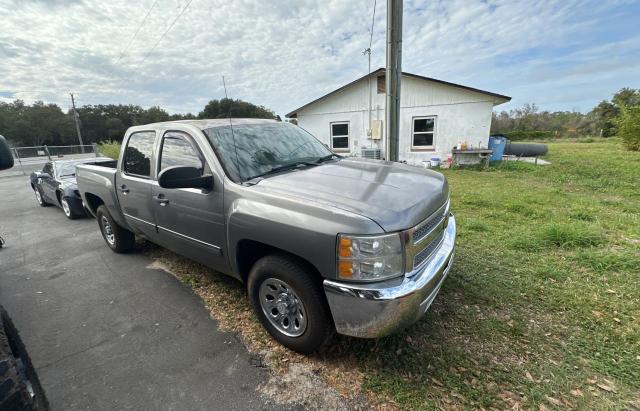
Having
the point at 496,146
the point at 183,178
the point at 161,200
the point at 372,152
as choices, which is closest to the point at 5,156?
the point at 183,178

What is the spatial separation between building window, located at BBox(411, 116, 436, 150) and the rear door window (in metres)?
11.6

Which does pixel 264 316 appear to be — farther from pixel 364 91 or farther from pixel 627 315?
pixel 364 91

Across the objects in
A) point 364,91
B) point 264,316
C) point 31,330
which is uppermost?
point 364,91

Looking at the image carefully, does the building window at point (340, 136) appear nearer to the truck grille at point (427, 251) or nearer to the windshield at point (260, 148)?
the windshield at point (260, 148)

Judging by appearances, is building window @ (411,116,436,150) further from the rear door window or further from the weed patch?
the rear door window

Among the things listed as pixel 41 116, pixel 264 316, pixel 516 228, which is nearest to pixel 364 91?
pixel 516 228

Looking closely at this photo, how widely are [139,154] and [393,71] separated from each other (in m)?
3.97

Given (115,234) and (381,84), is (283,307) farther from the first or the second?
(381,84)

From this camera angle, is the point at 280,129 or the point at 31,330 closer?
the point at 31,330

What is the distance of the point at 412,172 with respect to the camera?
2748mm

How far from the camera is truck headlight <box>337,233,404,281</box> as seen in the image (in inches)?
71.8

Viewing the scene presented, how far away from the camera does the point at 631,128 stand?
16.8 m

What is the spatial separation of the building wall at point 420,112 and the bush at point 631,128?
39.4 feet

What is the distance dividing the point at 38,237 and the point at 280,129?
584cm
